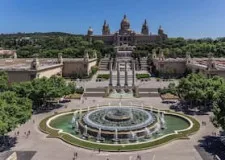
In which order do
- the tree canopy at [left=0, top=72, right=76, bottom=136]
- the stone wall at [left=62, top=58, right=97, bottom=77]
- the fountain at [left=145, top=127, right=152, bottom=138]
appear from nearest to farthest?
the tree canopy at [left=0, top=72, right=76, bottom=136] → the fountain at [left=145, top=127, right=152, bottom=138] → the stone wall at [left=62, top=58, right=97, bottom=77]

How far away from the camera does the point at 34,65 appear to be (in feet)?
203

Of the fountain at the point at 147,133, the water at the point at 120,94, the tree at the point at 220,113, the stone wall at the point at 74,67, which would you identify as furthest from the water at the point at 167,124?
the stone wall at the point at 74,67

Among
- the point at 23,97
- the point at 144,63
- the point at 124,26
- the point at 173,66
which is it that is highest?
the point at 124,26

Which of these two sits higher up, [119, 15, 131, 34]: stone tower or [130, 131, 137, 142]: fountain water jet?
[119, 15, 131, 34]: stone tower

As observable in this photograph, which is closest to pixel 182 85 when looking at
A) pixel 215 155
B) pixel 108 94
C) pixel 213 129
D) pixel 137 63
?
pixel 213 129

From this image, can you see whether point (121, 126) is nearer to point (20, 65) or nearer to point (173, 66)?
point (20, 65)

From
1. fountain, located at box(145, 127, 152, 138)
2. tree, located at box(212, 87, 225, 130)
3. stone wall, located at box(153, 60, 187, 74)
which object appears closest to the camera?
tree, located at box(212, 87, 225, 130)

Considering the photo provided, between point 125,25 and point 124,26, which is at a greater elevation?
point 125,25

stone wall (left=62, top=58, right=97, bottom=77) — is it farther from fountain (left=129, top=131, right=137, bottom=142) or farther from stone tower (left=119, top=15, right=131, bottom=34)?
stone tower (left=119, top=15, right=131, bottom=34)

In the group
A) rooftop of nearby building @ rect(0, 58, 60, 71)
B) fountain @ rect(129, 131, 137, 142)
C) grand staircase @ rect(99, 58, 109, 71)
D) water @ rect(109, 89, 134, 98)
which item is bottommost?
fountain @ rect(129, 131, 137, 142)

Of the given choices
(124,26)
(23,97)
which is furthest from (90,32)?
(23,97)

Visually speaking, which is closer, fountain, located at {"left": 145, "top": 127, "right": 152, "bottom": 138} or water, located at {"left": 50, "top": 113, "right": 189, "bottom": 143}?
fountain, located at {"left": 145, "top": 127, "right": 152, "bottom": 138}

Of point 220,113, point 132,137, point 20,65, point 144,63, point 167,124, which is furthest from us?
point 144,63

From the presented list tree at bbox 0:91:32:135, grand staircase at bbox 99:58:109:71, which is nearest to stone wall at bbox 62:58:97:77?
grand staircase at bbox 99:58:109:71
